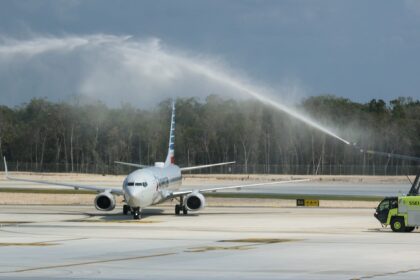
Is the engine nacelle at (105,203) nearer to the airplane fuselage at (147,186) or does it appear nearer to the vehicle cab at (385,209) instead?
the airplane fuselage at (147,186)

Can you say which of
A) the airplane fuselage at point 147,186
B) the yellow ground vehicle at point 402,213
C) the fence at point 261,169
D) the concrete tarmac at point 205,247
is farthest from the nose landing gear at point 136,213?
the fence at point 261,169

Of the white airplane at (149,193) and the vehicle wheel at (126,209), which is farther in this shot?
the vehicle wheel at (126,209)

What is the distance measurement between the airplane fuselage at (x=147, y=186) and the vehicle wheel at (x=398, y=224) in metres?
18.1

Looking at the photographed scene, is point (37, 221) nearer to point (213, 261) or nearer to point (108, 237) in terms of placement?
point (108, 237)

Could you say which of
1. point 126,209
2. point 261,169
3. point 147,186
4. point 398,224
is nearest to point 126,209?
point 126,209

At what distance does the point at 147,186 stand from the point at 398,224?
19.0m

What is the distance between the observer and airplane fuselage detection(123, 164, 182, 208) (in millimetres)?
63250

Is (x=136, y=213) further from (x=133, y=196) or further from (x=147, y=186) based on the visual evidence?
(x=147, y=186)

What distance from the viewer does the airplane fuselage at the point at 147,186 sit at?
63.2m

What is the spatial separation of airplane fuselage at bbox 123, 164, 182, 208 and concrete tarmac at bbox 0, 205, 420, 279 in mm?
1373

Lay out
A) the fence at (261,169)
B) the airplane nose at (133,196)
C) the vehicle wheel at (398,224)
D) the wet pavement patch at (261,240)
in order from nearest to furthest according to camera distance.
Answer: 1. the wet pavement patch at (261,240)
2. the vehicle wheel at (398,224)
3. the airplane nose at (133,196)
4. the fence at (261,169)

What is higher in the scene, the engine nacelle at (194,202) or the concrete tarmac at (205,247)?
the engine nacelle at (194,202)

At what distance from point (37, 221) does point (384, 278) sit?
34.2 m

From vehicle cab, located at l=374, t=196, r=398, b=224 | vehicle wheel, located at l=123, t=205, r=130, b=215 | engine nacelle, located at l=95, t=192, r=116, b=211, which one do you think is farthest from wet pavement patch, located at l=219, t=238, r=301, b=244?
vehicle wheel, located at l=123, t=205, r=130, b=215
